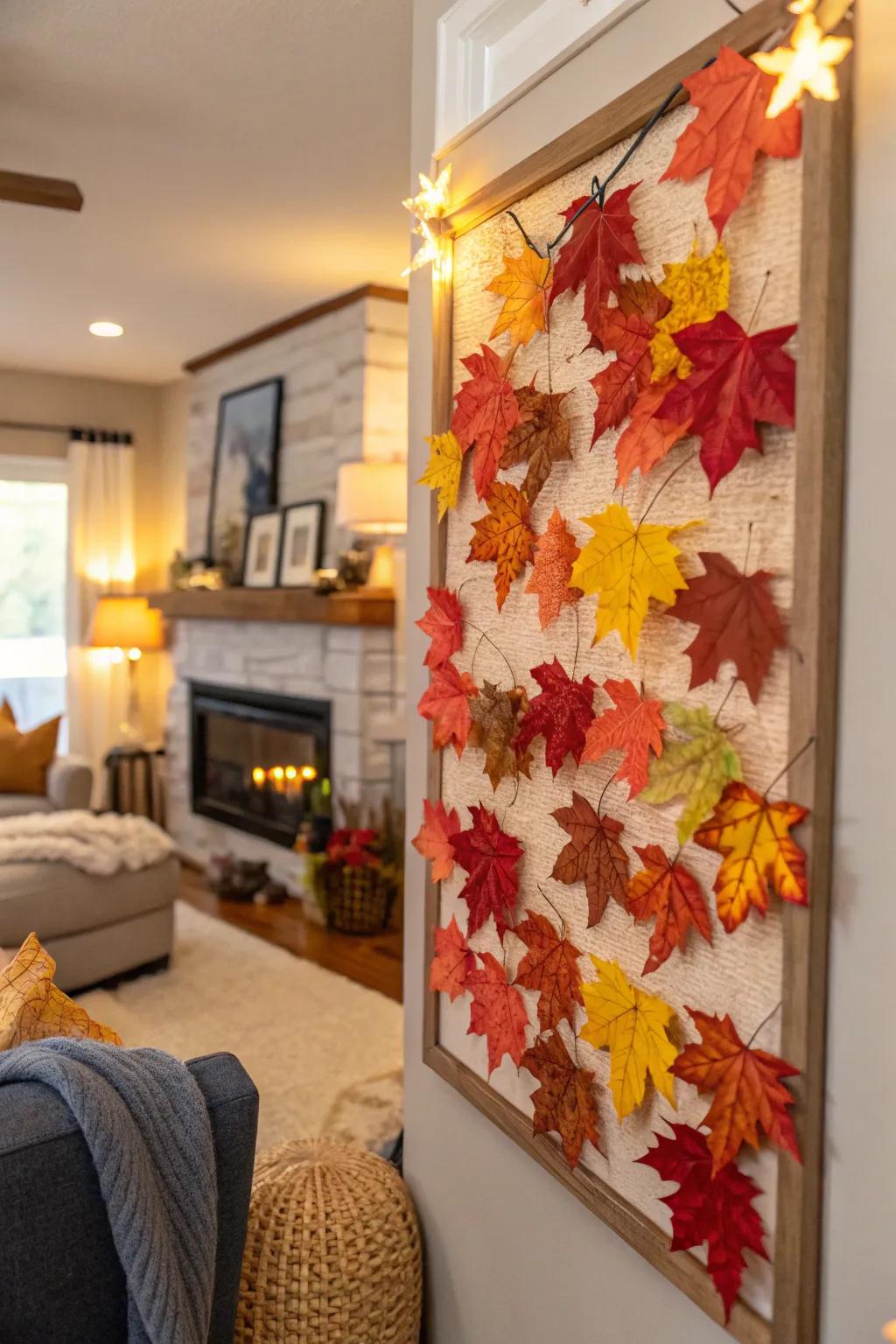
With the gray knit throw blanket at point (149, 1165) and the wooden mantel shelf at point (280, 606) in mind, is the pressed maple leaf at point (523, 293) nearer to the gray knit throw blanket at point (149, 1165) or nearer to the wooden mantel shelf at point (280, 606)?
the gray knit throw blanket at point (149, 1165)

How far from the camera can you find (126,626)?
19.9 feet

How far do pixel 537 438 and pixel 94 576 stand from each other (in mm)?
5378

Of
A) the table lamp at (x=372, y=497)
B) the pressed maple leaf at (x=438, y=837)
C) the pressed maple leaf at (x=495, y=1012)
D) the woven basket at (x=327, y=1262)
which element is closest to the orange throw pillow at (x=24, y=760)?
the table lamp at (x=372, y=497)

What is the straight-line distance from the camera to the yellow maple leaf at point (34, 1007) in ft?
4.99

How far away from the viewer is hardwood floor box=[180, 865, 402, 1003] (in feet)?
13.3

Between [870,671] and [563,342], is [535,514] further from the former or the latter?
[870,671]

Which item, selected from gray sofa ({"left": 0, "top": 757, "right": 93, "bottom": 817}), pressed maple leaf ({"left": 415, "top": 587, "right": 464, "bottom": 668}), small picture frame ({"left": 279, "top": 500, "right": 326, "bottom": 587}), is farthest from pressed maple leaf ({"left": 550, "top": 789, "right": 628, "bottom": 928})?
gray sofa ({"left": 0, "top": 757, "right": 93, "bottom": 817})

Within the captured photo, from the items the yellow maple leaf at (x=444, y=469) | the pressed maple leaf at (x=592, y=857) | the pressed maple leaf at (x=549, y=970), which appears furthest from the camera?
the yellow maple leaf at (x=444, y=469)

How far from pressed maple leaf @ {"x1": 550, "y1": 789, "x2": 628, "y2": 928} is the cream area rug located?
5.45ft

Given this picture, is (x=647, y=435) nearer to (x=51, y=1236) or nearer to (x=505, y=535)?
(x=505, y=535)

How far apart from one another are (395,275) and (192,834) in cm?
312

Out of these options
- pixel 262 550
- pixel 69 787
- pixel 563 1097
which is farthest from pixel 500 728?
pixel 262 550

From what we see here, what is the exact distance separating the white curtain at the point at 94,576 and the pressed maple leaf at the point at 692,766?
18.2ft

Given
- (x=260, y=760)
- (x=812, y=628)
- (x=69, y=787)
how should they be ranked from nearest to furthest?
1. (x=812, y=628)
2. (x=69, y=787)
3. (x=260, y=760)
